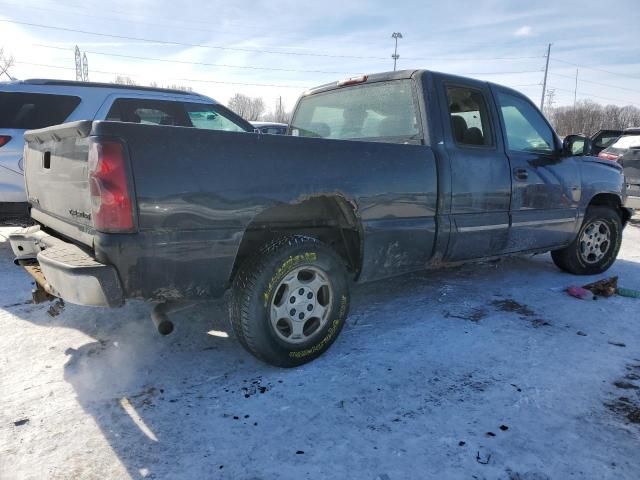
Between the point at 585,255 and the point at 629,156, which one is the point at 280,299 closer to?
the point at 585,255

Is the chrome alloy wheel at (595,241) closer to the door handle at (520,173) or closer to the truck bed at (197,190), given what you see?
the door handle at (520,173)

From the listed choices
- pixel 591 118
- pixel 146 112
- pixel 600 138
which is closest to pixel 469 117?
pixel 146 112

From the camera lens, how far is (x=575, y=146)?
4.79 meters

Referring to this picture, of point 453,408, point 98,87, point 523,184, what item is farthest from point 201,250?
point 98,87

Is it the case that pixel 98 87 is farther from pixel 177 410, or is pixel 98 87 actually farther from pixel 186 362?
pixel 177 410

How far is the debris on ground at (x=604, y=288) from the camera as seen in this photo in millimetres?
4539

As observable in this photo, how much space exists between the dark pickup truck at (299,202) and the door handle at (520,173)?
2cm

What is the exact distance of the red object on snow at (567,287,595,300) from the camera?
4438mm

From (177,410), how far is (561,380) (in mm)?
2279

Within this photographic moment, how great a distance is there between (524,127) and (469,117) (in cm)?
82

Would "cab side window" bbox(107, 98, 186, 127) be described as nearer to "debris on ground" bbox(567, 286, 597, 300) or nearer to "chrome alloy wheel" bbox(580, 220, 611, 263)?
"debris on ground" bbox(567, 286, 597, 300)

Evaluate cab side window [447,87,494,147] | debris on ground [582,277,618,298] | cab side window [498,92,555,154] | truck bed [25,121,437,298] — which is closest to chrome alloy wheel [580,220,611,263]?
debris on ground [582,277,618,298]

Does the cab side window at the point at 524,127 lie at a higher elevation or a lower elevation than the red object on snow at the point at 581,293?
higher

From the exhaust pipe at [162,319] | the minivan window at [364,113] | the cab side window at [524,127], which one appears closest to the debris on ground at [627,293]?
the cab side window at [524,127]
